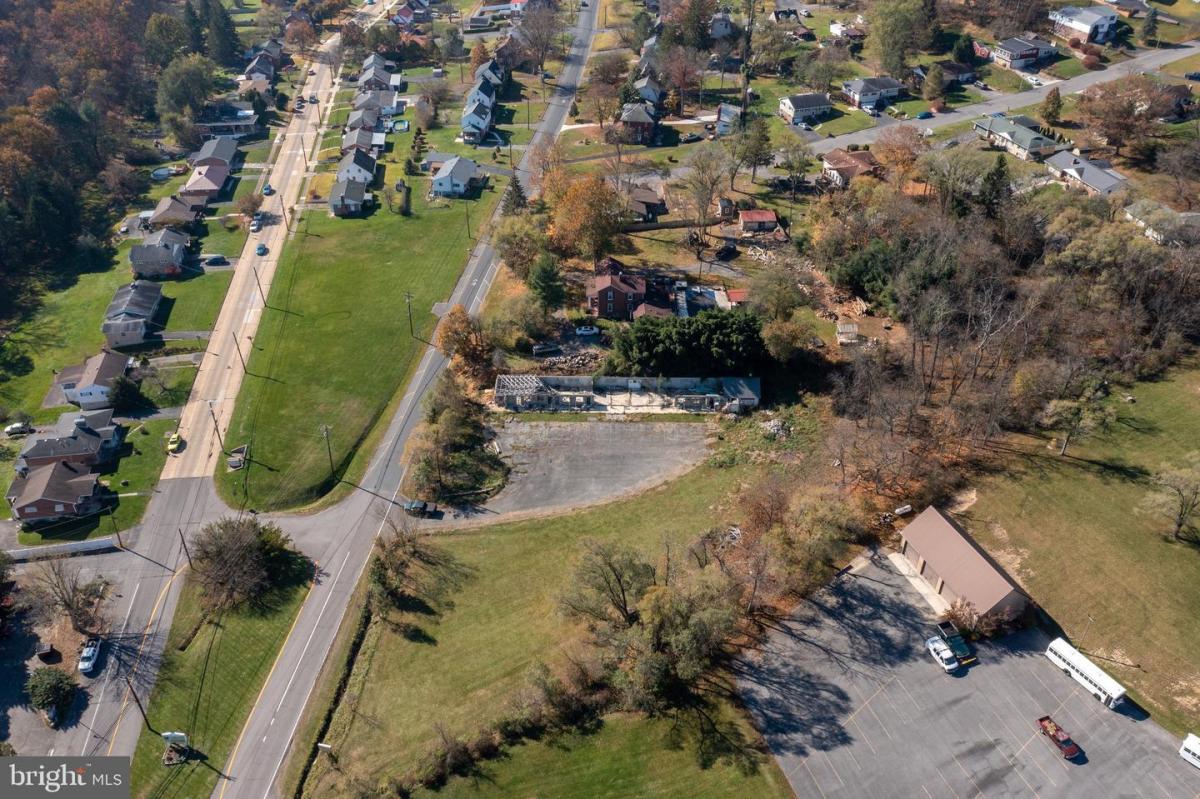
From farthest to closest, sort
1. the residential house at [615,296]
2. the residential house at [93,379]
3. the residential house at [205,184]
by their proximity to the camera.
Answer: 1. the residential house at [205,184]
2. the residential house at [615,296]
3. the residential house at [93,379]

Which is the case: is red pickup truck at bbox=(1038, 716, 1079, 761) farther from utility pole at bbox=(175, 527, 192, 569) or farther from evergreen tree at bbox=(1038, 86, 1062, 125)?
evergreen tree at bbox=(1038, 86, 1062, 125)

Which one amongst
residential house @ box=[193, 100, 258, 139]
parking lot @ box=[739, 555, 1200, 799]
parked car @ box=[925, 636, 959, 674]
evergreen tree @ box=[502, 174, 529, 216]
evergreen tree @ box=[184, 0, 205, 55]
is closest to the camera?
parking lot @ box=[739, 555, 1200, 799]

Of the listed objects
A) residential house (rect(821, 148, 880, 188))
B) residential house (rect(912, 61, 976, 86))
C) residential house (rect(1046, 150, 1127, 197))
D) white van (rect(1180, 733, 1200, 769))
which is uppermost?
residential house (rect(912, 61, 976, 86))

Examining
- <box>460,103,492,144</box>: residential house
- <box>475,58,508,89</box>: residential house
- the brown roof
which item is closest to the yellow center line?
the brown roof

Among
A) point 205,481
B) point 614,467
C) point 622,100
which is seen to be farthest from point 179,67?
point 614,467

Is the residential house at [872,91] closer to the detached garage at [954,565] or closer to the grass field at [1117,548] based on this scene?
the grass field at [1117,548]

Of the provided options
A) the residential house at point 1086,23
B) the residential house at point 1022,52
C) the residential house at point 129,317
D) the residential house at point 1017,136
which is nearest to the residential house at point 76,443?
the residential house at point 129,317

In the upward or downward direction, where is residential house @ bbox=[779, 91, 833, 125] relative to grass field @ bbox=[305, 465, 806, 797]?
upward
